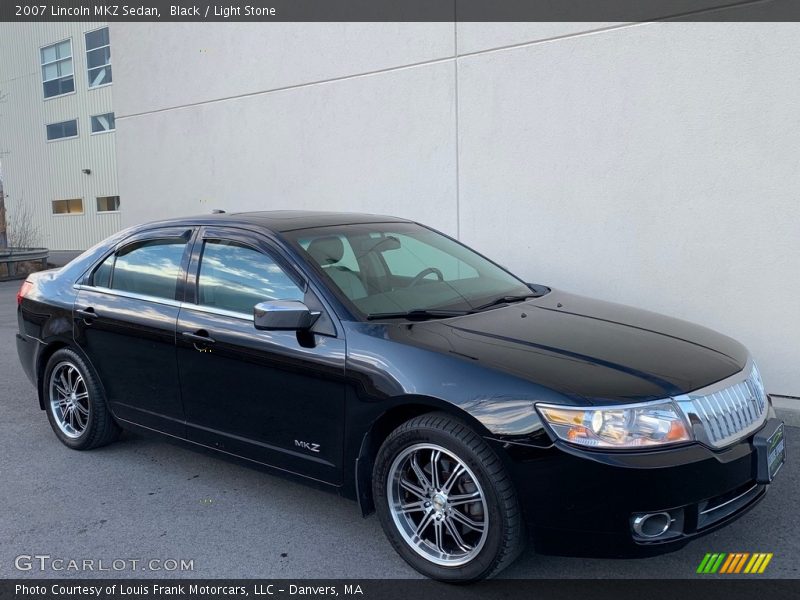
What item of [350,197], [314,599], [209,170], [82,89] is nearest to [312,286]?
[314,599]

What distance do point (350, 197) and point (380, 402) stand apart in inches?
223

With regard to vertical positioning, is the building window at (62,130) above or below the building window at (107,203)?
above

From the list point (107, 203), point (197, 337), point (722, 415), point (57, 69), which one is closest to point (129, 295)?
point (197, 337)

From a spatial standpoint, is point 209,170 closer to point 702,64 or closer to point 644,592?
point 702,64

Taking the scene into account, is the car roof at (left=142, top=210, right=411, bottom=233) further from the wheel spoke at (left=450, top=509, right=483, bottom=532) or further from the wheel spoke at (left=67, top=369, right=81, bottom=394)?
the wheel spoke at (left=450, top=509, right=483, bottom=532)

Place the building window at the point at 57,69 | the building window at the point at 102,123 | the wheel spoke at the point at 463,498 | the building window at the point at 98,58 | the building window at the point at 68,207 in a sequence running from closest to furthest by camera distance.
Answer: the wheel spoke at the point at 463,498, the building window at the point at 98,58, the building window at the point at 102,123, the building window at the point at 57,69, the building window at the point at 68,207

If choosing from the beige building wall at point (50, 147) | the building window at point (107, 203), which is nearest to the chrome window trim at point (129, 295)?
the beige building wall at point (50, 147)

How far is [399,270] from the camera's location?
4184 millimetres

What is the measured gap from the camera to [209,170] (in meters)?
10.8

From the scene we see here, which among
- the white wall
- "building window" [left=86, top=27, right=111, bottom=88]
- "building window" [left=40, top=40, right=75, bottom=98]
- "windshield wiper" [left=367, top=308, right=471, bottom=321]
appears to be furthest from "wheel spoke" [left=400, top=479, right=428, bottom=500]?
"building window" [left=40, top=40, right=75, bottom=98]

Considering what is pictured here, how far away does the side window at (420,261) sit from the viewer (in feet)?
13.8

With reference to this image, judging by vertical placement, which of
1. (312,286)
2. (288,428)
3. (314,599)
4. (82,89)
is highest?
(82,89)

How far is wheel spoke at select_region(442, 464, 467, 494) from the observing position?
A: 3.13 m

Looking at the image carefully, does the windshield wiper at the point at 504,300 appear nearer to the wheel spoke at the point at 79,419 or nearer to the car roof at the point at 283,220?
the car roof at the point at 283,220
